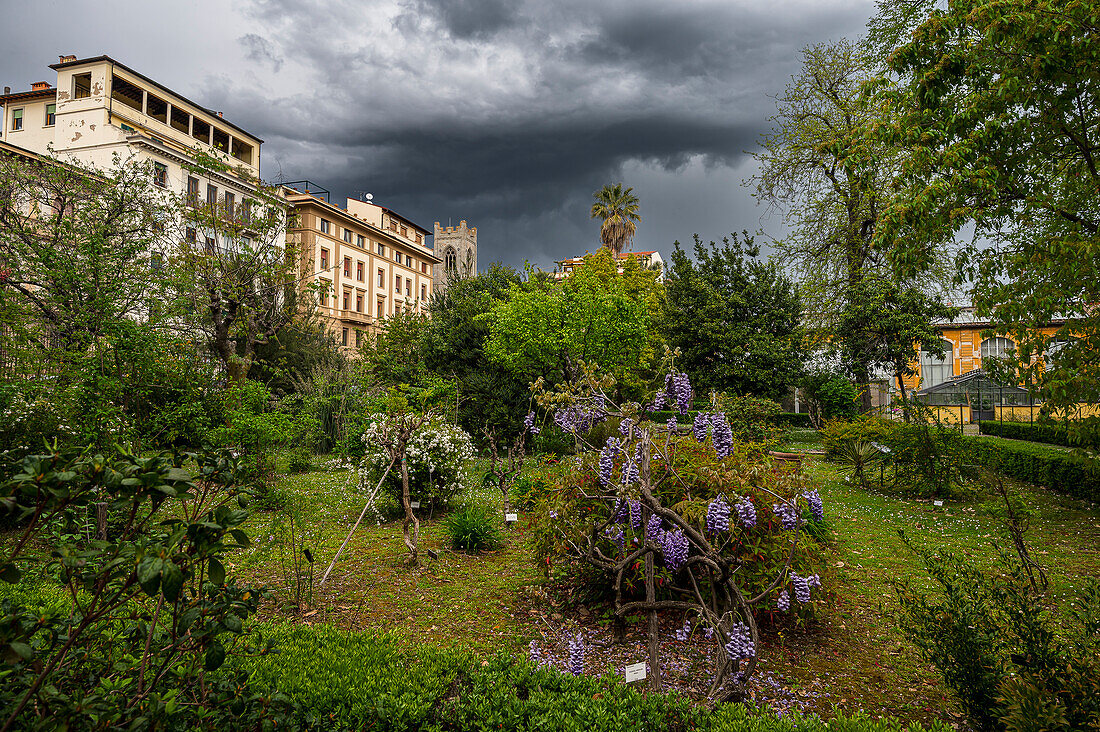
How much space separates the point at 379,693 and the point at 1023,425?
2152cm

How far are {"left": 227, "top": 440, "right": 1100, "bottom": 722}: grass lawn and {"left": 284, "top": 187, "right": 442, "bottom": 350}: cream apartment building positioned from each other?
1095 inches

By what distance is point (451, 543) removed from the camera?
266 inches

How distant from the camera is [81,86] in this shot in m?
26.7

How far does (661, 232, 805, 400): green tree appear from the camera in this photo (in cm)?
2142

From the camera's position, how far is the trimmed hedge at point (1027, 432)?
1507cm

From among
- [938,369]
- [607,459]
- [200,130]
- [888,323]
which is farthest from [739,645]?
[938,369]

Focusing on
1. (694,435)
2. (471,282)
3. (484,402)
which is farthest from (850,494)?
(471,282)

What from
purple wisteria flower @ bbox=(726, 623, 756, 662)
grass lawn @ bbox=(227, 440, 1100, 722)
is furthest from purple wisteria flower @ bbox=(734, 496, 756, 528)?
grass lawn @ bbox=(227, 440, 1100, 722)

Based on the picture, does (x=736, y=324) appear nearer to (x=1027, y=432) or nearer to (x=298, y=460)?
(x=1027, y=432)

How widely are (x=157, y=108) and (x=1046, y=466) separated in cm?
3814

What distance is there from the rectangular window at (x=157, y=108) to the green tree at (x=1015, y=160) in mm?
33330

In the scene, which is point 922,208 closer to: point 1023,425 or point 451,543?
point 451,543

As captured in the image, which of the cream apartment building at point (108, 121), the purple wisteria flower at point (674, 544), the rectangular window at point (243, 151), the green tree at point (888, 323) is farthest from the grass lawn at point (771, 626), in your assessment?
the rectangular window at point (243, 151)

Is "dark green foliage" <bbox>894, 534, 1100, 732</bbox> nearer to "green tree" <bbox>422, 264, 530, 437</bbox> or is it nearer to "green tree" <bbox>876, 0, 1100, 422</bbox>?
"green tree" <bbox>876, 0, 1100, 422</bbox>
